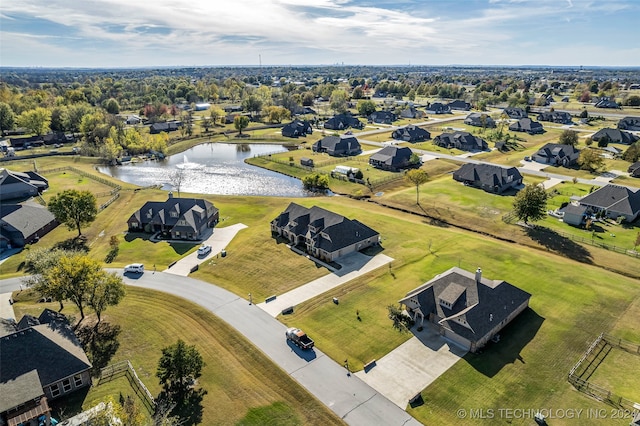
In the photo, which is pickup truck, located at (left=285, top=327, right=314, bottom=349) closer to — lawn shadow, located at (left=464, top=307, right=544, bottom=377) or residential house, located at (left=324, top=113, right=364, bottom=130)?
lawn shadow, located at (left=464, top=307, right=544, bottom=377)

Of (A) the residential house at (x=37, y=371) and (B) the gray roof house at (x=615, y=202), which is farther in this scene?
(B) the gray roof house at (x=615, y=202)

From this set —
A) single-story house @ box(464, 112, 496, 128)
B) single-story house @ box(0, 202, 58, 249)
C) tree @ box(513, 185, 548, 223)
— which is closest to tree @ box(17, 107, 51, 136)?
single-story house @ box(0, 202, 58, 249)

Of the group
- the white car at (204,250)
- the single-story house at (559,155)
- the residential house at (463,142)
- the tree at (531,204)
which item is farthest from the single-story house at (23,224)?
the single-story house at (559,155)

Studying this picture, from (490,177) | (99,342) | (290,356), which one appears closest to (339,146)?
(490,177)

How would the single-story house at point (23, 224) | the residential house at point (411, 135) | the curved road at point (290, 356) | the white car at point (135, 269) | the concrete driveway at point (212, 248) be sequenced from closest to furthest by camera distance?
the curved road at point (290, 356) < the white car at point (135, 269) < the concrete driveway at point (212, 248) < the single-story house at point (23, 224) < the residential house at point (411, 135)

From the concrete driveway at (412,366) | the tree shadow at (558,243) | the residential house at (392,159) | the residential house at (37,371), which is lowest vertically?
the concrete driveway at (412,366)

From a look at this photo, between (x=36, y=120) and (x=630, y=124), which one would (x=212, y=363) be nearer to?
(x=36, y=120)

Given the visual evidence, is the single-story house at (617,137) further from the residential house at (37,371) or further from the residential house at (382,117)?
the residential house at (37,371)

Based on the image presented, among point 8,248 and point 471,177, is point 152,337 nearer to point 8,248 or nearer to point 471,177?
point 8,248
